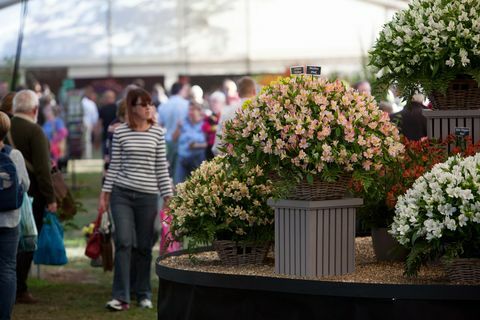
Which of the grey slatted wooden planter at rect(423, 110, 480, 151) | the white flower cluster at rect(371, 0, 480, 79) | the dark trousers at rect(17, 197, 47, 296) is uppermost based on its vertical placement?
the white flower cluster at rect(371, 0, 480, 79)

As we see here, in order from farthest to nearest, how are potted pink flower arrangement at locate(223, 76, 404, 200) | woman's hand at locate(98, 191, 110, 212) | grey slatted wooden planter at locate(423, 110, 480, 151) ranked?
woman's hand at locate(98, 191, 110, 212) < grey slatted wooden planter at locate(423, 110, 480, 151) < potted pink flower arrangement at locate(223, 76, 404, 200)

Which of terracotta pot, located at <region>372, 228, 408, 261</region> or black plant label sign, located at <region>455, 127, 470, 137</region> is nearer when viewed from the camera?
black plant label sign, located at <region>455, 127, 470, 137</region>

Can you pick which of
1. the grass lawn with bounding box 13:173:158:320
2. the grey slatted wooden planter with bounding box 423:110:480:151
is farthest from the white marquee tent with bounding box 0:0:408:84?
the grey slatted wooden planter with bounding box 423:110:480:151

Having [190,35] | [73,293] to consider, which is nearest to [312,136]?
[73,293]

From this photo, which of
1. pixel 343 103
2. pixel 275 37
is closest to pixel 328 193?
pixel 343 103

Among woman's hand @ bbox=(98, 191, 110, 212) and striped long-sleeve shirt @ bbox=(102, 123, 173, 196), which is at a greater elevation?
striped long-sleeve shirt @ bbox=(102, 123, 173, 196)

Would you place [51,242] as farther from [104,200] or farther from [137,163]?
[137,163]

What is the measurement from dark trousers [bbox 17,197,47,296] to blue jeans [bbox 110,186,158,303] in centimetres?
83

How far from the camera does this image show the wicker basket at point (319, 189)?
507cm

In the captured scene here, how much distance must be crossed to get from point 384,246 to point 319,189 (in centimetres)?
68

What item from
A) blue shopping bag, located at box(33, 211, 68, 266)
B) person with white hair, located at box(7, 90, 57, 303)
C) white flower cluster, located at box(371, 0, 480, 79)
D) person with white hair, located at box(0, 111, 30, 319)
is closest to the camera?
white flower cluster, located at box(371, 0, 480, 79)

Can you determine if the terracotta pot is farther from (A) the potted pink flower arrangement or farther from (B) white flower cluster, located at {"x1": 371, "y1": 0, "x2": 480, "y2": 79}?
(B) white flower cluster, located at {"x1": 371, "y1": 0, "x2": 480, "y2": 79}

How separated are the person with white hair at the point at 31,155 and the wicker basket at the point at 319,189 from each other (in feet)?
13.4

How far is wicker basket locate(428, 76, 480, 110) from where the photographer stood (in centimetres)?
555
